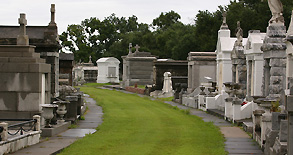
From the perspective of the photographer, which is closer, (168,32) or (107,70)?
(107,70)

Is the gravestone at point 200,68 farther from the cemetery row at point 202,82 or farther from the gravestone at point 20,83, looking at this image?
the gravestone at point 20,83

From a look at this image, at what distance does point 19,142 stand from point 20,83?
3.01 m

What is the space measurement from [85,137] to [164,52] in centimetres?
5303

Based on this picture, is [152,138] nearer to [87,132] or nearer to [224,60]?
[87,132]

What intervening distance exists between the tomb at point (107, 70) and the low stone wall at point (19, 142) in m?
47.5

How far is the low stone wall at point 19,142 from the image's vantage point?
1055cm

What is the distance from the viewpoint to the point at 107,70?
60.6 m

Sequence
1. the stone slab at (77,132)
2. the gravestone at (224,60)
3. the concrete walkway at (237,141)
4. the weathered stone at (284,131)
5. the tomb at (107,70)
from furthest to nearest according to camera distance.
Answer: the tomb at (107,70) → the gravestone at (224,60) → the stone slab at (77,132) → the concrete walkway at (237,141) → the weathered stone at (284,131)

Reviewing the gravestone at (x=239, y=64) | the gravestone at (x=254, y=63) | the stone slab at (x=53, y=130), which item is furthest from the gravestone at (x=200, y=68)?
the stone slab at (x=53, y=130)

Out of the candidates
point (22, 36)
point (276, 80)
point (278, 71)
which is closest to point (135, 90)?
point (278, 71)

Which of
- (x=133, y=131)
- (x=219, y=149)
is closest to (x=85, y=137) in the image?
(x=133, y=131)

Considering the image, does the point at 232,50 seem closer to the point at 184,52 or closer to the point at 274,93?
the point at 274,93

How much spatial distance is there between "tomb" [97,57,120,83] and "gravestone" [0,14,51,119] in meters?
46.0

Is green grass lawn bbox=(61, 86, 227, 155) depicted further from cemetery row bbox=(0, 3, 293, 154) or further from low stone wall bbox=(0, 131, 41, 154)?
cemetery row bbox=(0, 3, 293, 154)
